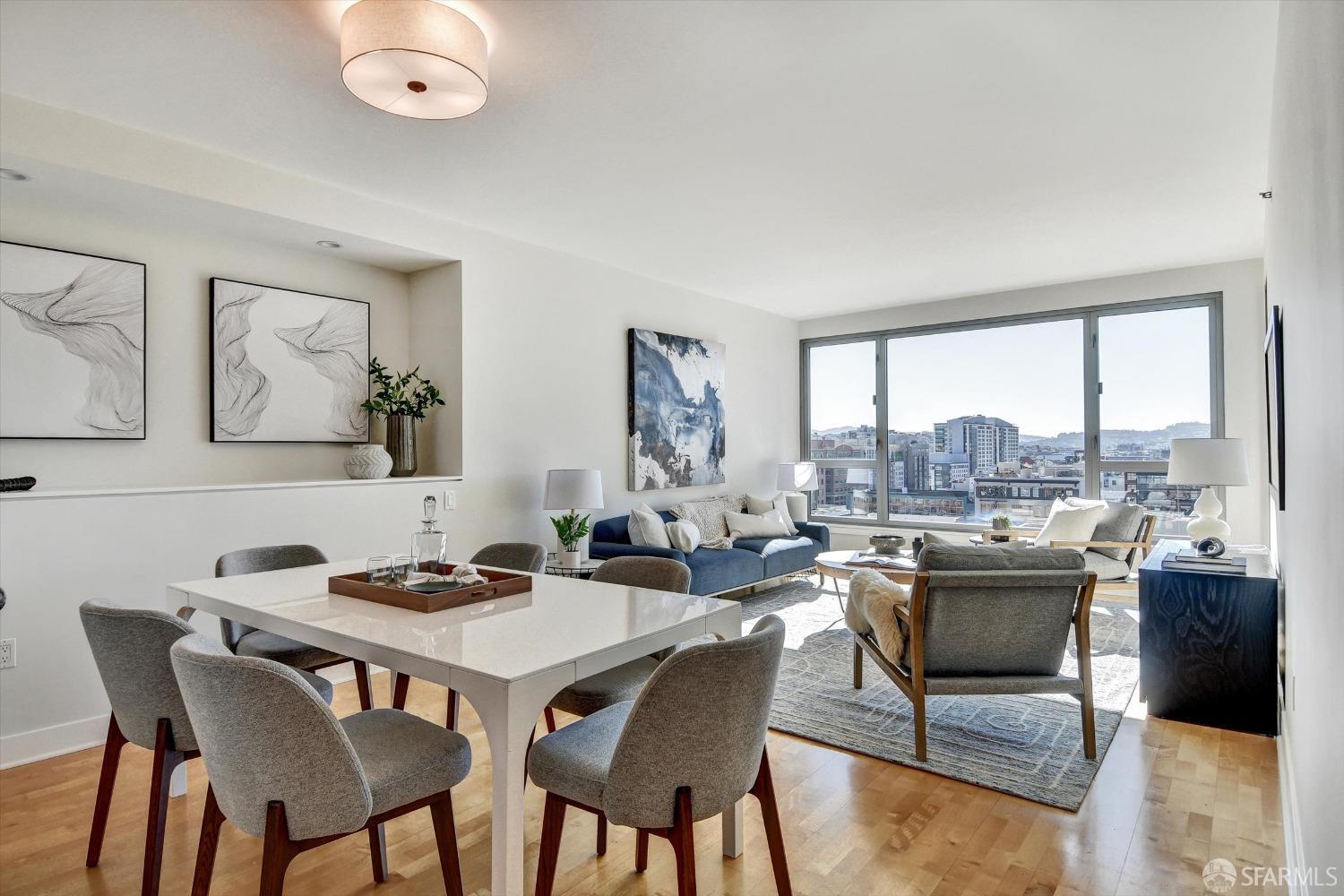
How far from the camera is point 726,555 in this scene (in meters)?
5.45

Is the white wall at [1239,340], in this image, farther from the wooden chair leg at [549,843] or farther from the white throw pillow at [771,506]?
the wooden chair leg at [549,843]

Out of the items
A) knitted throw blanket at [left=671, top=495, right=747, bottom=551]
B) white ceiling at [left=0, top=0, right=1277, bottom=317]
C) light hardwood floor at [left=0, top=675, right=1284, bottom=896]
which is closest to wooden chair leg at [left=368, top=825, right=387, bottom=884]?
light hardwood floor at [left=0, top=675, right=1284, bottom=896]

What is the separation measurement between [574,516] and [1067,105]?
3392 mm

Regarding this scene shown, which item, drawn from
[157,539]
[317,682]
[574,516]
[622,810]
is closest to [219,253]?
[157,539]

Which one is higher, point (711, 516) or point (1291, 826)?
point (711, 516)

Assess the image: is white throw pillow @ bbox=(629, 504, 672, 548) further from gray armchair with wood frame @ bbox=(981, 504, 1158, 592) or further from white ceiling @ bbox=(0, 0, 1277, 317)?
gray armchair with wood frame @ bbox=(981, 504, 1158, 592)

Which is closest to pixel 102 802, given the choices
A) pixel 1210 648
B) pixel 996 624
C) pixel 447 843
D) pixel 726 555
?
pixel 447 843

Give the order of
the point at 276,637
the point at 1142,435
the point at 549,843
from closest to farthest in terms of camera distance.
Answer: the point at 549,843, the point at 276,637, the point at 1142,435

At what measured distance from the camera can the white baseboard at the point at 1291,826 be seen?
1.83 m

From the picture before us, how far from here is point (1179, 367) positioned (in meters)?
5.95

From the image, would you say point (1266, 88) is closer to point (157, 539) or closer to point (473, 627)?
point (473, 627)

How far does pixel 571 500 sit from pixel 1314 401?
12.3 feet

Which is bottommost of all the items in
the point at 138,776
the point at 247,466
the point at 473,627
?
the point at 138,776

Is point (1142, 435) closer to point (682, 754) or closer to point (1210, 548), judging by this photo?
point (1210, 548)
